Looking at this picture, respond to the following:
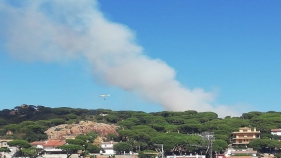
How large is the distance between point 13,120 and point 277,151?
80.9 m

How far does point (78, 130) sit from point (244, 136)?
41.7 meters

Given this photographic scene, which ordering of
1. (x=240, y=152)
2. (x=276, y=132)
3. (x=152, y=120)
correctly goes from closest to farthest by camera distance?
(x=240, y=152)
(x=276, y=132)
(x=152, y=120)

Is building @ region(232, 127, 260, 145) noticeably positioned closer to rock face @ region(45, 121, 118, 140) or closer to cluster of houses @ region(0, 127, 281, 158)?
cluster of houses @ region(0, 127, 281, 158)

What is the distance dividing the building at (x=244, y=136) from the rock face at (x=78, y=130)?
29794mm

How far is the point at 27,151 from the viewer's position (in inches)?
3265

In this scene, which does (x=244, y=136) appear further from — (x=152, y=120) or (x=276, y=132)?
(x=152, y=120)

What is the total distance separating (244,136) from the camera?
332 feet

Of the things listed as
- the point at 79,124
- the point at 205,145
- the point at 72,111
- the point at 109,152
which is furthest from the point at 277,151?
the point at 72,111

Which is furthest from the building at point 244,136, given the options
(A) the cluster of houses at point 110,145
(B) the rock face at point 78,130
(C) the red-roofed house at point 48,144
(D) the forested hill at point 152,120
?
(C) the red-roofed house at point 48,144

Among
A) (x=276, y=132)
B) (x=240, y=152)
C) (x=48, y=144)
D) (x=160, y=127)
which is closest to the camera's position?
(x=240, y=152)

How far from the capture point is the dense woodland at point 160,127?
89.1 metres

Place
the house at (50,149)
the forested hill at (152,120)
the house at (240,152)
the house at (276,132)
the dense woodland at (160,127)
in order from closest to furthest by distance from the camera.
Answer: the house at (240,152)
the house at (50,149)
the dense woodland at (160,127)
the house at (276,132)
the forested hill at (152,120)

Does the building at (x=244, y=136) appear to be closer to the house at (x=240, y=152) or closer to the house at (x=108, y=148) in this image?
the house at (x=240, y=152)

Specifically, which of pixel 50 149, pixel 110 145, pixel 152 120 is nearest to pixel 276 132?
pixel 152 120
